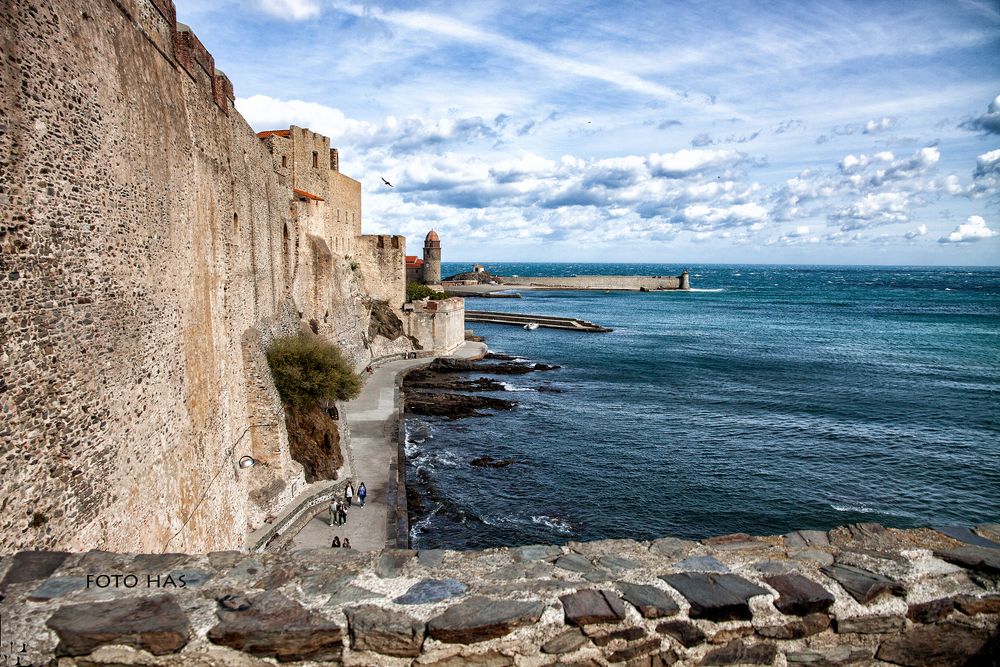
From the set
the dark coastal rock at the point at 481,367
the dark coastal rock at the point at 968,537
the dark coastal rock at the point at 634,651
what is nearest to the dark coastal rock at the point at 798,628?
the dark coastal rock at the point at 634,651

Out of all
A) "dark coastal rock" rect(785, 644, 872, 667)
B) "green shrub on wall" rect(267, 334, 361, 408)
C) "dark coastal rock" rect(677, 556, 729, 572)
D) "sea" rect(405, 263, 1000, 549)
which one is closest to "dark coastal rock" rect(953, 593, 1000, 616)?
"dark coastal rock" rect(785, 644, 872, 667)

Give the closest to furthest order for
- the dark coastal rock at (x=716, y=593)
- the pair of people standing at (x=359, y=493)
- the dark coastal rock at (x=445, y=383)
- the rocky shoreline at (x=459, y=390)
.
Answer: the dark coastal rock at (x=716, y=593)
the pair of people standing at (x=359, y=493)
the rocky shoreline at (x=459, y=390)
the dark coastal rock at (x=445, y=383)

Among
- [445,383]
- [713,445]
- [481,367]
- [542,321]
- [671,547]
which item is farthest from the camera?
[542,321]

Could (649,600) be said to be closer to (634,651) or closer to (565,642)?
(634,651)

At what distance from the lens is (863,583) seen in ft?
12.6

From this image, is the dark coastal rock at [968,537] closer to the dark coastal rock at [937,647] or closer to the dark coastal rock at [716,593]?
the dark coastal rock at [937,647]

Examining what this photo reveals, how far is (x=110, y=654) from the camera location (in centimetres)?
326

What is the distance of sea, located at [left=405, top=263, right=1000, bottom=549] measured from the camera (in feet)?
65.4

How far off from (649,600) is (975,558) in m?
2.16

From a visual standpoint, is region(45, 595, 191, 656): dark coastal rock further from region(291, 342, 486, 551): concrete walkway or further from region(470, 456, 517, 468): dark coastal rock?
region(470, 456, 517, 468): dark coastal rock

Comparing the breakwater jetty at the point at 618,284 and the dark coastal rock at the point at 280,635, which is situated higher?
the breakwater jetty at the point at 618,284

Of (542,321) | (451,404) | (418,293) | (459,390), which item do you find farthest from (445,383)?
(542,321)

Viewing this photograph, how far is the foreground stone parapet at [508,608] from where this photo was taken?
333cm

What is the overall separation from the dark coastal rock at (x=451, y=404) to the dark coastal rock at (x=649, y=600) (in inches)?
1066
